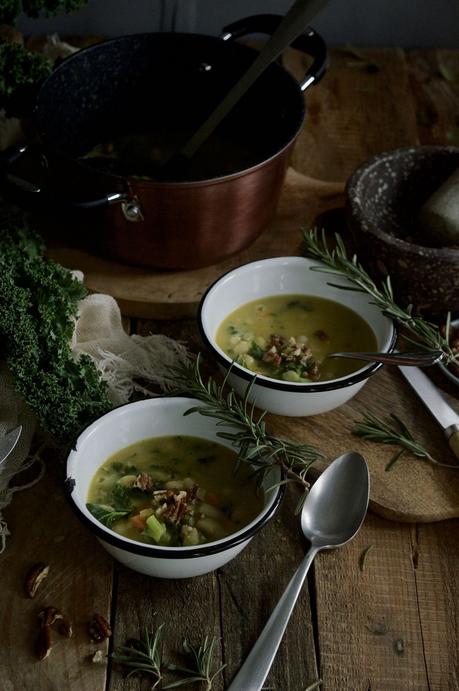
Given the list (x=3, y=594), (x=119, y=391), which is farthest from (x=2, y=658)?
(x=119, y=391)

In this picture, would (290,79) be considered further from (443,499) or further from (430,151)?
(443,499)

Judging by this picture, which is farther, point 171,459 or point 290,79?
point 290,79

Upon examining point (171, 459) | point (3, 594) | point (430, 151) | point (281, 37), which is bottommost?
point (3, 594)

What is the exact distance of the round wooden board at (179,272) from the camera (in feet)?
6.10

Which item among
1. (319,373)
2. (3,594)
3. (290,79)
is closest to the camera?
(3,594)

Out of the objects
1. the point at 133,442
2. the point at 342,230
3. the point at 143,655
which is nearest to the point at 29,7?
the point at 342,230

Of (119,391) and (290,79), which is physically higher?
(290,79)

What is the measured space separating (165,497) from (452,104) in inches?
63.0

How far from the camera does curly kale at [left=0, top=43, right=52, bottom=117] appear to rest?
6.37ft

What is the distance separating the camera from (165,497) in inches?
54.7

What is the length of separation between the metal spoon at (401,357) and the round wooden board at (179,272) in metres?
0.39

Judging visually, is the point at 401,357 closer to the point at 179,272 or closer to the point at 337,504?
the point at 337,504

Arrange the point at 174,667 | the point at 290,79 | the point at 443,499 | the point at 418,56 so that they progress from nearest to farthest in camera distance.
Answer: the point at 174,667 → the point at 443,499 → the point at 290,79 → the point at 418,56

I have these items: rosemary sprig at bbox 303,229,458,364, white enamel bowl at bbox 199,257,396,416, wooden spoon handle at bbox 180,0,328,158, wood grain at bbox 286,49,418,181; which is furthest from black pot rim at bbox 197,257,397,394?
wood grain at bbox 286,49,418,181
